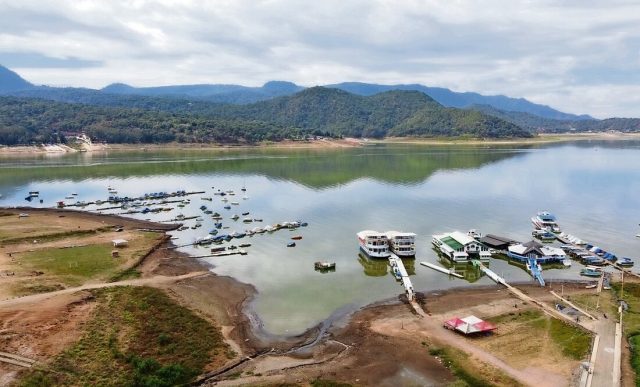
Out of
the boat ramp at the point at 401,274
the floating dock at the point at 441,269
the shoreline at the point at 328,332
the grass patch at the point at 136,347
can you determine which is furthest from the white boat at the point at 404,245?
the grass patch at the point at 136,347

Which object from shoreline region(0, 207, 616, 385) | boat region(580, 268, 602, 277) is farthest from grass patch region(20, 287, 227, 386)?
boat region(580, 268, 602, 277)

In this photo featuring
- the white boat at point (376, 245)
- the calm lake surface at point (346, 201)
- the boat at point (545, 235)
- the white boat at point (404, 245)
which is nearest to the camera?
the calm lake surface at point (346, 201)

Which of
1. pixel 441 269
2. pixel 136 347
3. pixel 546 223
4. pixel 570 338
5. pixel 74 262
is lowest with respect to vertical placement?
pixel 441 269

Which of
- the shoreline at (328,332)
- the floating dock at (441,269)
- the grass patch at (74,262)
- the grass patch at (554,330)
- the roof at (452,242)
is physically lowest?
the shoreline at (328,332)

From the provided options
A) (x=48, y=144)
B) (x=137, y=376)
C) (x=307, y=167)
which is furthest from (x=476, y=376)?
(x=48, y=144)

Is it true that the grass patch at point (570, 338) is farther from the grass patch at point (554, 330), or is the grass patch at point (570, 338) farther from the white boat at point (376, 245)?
the white boat at point (376, 245)

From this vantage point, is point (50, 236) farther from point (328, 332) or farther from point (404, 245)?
point (404, 245)

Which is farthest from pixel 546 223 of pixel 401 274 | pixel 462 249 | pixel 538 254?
pixel 401 274
